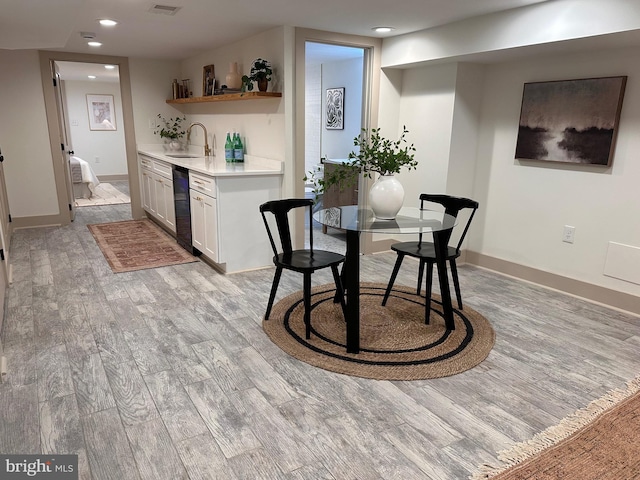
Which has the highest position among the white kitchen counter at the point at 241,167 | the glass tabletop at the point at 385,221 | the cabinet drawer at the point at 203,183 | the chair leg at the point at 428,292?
the white kitchen counter at the point at 241,167

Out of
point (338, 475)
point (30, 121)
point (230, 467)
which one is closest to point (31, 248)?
point (30, 121)

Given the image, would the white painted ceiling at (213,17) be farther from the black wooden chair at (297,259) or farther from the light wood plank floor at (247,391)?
the light wood plank floor at (247,391)

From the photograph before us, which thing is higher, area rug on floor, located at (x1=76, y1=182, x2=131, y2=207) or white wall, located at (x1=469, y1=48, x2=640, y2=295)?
white wall, located at (x1=469, y1=48, x2=640, y2=295)

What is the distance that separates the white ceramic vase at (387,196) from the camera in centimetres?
279

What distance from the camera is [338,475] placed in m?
1.73

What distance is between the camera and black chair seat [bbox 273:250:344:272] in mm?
2725

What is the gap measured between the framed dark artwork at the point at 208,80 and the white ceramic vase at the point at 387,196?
121 inches

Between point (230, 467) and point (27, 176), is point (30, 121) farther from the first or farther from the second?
point (230, 467)

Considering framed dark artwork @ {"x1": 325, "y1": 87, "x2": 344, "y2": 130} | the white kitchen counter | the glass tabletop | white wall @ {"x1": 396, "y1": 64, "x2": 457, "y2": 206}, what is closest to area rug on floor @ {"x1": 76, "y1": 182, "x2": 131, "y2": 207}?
the white kitchen counter

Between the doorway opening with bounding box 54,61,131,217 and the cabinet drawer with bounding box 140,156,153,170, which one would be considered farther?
the doorway opening with bounding box 54,61,131,217

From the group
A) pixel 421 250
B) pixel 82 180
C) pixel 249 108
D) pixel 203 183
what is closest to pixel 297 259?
pixel 421 250

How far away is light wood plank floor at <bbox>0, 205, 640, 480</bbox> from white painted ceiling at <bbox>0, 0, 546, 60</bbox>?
1847 mm

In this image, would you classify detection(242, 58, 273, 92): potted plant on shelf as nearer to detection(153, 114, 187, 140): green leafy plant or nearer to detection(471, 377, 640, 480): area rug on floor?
detection(153, 114, 187, 140): green leafy plant

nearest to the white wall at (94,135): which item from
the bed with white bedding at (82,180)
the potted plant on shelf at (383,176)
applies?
the bed with white bedding at (82,180)
